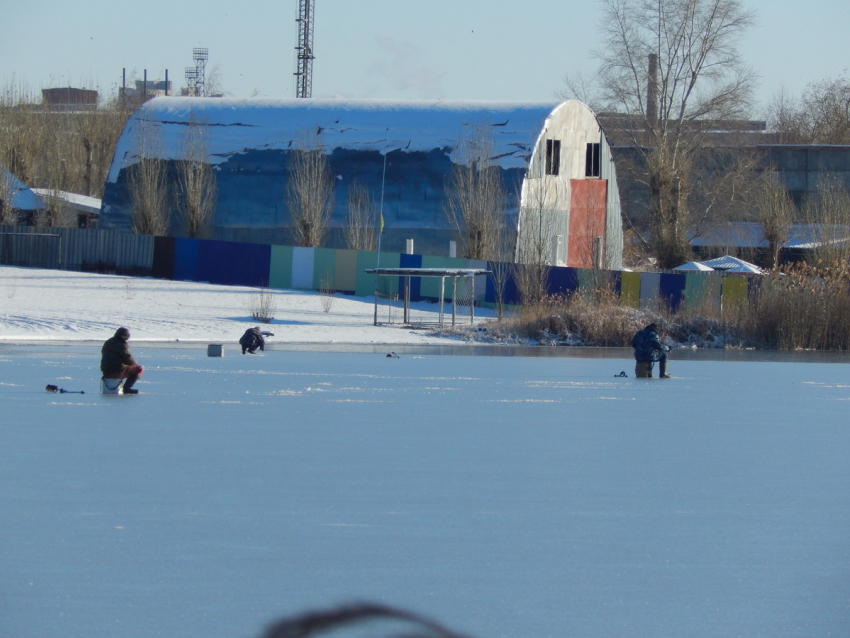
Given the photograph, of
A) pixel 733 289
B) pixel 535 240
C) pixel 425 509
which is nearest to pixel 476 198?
pixel 535 240

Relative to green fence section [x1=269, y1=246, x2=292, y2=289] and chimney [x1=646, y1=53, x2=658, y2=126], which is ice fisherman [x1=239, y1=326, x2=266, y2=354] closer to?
green fence section [x1=269, y1=246, x2=292, y2=289]

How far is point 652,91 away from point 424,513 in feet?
163

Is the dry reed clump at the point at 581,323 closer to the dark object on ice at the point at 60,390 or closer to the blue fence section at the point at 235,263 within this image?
the blue fence section at the point at 235,263

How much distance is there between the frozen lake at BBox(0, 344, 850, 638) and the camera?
18.2 feet

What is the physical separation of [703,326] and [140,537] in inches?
Answer: 964

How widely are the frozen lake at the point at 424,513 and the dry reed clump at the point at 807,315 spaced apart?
1455cm

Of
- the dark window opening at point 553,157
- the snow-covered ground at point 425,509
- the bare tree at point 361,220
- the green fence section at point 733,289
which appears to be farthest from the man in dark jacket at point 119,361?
the dark window opening at point 553,157

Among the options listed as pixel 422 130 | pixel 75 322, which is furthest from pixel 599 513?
pixel 422 130

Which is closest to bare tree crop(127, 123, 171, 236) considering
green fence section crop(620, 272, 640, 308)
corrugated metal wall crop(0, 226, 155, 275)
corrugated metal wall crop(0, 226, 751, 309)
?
corrugated metal wall crop(0, 226, 155, 275)

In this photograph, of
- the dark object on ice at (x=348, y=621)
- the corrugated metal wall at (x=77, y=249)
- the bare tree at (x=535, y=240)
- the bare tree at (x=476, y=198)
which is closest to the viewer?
the dark object on ice at (x=348, y=621)

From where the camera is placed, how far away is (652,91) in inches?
2136

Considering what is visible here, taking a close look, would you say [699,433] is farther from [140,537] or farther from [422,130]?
[422,130]

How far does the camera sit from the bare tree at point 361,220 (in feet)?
139

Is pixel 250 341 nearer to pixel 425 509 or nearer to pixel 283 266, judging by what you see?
pixel 425 509
